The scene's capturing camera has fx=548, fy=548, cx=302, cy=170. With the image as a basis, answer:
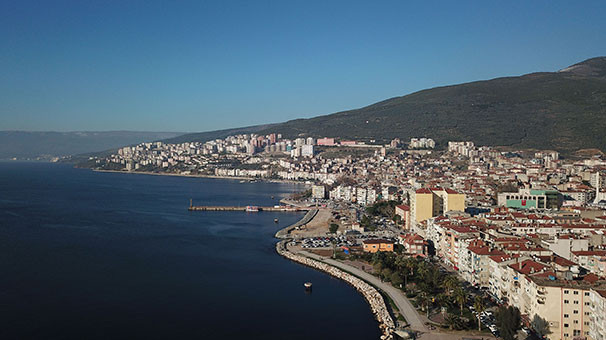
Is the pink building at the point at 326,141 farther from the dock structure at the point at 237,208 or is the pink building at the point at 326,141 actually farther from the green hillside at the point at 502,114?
the dock structure at the point at 237,208

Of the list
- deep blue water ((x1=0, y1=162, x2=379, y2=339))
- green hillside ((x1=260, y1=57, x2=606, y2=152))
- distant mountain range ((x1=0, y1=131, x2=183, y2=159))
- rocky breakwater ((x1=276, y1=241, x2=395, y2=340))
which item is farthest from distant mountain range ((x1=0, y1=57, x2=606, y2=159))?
distant mountain range ((x1=0, y1=131, x2=183, y2=159))

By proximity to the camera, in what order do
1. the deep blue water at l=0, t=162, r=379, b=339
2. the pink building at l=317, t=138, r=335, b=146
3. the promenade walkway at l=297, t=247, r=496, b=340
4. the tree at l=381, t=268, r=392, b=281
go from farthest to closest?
the pink building at l=317, t=138, r=335, b=146 → the tree at l=381, t=268, r=392, b=281 → the deep blue water at l=0, t=162, r=379, b=339 → the promenade walkway at l=297, t=247, r=496, b=340

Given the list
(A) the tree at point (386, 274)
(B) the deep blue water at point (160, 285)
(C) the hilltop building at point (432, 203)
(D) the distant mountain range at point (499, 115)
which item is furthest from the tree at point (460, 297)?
(D) the distant mountain range at point (499, 115)

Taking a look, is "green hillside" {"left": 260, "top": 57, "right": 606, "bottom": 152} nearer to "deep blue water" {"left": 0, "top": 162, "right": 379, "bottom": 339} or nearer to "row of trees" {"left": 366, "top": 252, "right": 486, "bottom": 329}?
"deep blue water" {"left": 0, "top": 162, "right": 379, "bottom": 339}

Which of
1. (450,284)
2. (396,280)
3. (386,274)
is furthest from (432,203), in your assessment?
(450,284)

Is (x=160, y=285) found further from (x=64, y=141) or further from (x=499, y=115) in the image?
(x=64, y=141)
